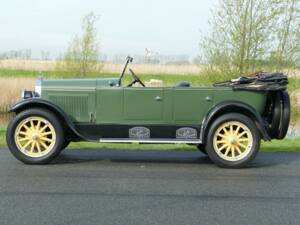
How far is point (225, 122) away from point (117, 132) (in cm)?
166

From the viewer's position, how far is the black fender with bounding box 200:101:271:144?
819 cm

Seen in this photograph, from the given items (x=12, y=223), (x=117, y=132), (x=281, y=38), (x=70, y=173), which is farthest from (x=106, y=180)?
(x=281, y=38)

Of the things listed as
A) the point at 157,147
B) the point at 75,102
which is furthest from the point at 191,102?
the point at 157,147

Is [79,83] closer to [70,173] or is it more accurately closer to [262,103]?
[70,173]

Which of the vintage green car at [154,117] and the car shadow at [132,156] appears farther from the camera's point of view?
the car shadow at [132,156]

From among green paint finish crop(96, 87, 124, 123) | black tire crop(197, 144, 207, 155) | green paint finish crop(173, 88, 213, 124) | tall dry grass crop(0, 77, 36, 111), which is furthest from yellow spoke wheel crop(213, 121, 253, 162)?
tall dry grass crop(0, 77, 36, 111)

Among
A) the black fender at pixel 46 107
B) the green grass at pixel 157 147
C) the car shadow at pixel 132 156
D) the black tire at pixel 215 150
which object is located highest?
the black fender at pixel 46 107

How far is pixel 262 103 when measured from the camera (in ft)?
27.8

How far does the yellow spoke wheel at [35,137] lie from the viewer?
8156 millimetres

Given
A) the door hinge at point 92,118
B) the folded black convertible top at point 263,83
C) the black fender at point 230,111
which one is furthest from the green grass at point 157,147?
the folded black convertible top at point 263,83

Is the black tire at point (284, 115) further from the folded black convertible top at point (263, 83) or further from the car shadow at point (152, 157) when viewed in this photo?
the car shadow at point (152, 157)

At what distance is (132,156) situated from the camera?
8992 millimetres

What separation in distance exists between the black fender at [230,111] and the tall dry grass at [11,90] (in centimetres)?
1542

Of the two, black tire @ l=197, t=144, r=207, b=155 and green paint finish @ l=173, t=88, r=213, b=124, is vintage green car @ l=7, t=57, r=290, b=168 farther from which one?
black tire @ l=197, t=144, r=207, b=155
